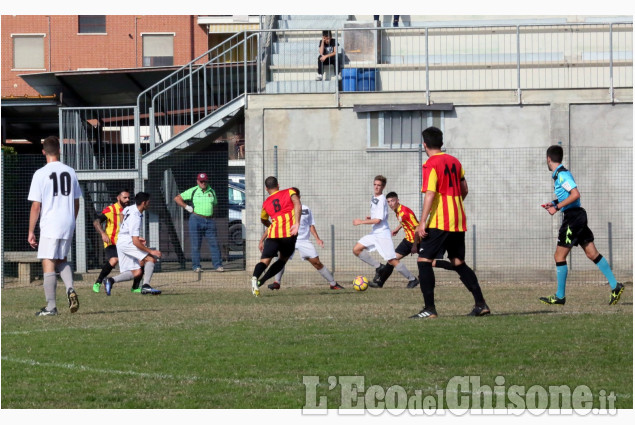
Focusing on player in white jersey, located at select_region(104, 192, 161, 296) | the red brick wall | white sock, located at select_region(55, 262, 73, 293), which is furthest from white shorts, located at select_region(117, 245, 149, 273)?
the red brick wall

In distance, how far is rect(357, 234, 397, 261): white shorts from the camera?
59.6ft

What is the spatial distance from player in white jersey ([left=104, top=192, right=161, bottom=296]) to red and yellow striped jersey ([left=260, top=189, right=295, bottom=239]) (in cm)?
244

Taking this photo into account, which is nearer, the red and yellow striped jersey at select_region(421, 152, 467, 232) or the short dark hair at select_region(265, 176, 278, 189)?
the red and yellow striped jersey at select_region(421, 152, 467, 232)

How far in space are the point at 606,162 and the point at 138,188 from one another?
30.1ft

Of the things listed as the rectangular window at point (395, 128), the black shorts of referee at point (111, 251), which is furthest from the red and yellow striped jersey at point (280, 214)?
the rectangular window at point (395, 128)

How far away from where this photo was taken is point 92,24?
5759cm

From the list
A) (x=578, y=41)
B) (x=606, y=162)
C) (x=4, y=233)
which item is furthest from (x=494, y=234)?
(x=4, y=233)

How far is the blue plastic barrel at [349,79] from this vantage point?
78.1ft

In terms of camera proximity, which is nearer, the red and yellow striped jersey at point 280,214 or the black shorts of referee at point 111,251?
the red and yellow striped jersey at point 280,214

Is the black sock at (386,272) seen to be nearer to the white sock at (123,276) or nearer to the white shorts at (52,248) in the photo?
the white sock at (123,276)

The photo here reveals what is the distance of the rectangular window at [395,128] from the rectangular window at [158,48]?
116 feet

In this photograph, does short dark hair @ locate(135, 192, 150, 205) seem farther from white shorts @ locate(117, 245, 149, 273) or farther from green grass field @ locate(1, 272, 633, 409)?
green grass field @ locate(1, 272, 633, 409)

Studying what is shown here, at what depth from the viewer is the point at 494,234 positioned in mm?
21375

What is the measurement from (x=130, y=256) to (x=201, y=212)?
14.6 ft
